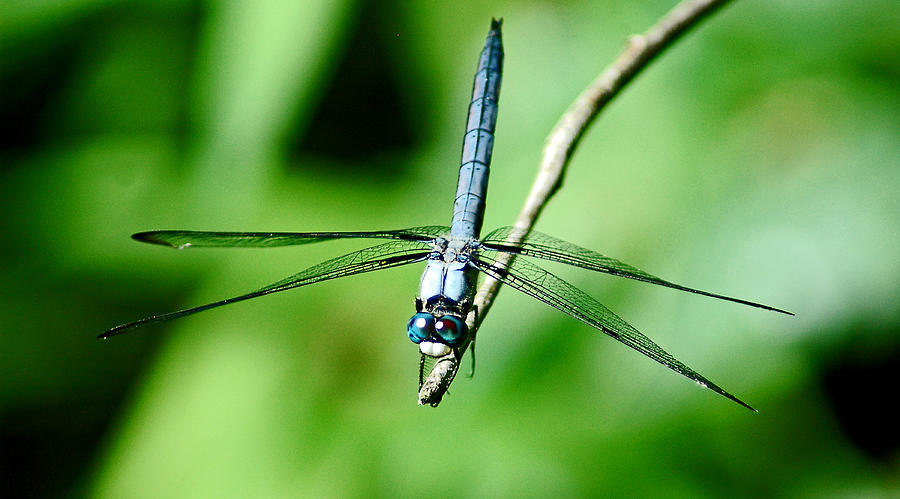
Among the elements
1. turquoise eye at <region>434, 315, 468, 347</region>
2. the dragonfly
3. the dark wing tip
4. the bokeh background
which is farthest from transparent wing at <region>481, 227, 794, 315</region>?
the dark wing tip

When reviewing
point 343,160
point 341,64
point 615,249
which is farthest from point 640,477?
point 341,64

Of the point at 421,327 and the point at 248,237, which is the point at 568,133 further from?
the point at 248,237

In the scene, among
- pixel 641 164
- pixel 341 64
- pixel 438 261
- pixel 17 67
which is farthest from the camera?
pixel 341 64

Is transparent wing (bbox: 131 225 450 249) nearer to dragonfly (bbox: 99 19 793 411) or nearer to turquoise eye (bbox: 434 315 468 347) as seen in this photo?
dragonfly (bbox: 99 19 793 411)

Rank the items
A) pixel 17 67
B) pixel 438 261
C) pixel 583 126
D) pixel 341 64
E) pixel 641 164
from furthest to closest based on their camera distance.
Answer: pixel 341 64, pixel 17 67, pixel 641 164, pixel 438 261, pixel 583 126

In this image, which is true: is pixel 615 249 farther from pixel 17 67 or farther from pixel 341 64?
pixel 17 67

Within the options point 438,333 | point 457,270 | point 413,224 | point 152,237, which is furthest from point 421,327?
point 413,224

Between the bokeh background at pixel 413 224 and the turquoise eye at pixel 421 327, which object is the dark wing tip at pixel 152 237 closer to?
the turquoise eye at pixel 421 327

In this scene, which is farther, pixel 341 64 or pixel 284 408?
pixel 341 64
